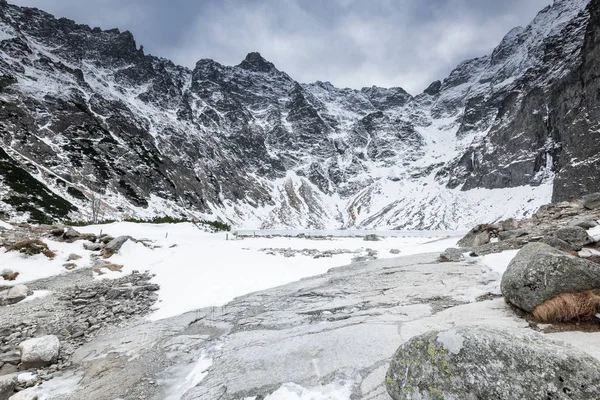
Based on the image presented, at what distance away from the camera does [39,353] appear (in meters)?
5.99

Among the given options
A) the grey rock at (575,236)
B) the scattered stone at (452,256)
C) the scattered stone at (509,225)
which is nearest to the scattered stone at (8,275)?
the scattered stone at (452,256)

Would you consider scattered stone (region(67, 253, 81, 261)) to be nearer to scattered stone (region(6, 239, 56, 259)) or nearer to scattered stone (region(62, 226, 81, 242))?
scattered stone (region(6, 239, 56, 259))

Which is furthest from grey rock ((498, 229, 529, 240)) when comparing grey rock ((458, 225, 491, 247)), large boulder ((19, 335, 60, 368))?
large boulder ((19, 335, 60, 368))

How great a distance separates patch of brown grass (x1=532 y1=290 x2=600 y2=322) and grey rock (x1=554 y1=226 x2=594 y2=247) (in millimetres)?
6074

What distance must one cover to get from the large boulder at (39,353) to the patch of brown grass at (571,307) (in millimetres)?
9511

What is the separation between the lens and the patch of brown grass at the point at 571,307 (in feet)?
14.3

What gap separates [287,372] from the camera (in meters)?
4.56

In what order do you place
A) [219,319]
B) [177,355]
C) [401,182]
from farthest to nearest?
[401,182], [219,319], [177,355]

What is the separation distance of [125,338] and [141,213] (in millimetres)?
88733

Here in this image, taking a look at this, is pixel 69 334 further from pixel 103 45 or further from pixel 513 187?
pixel 103 45

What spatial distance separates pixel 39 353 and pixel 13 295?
5.73 m

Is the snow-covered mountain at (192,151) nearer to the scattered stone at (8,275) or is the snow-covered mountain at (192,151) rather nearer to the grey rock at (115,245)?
the grey rock at (115,245)

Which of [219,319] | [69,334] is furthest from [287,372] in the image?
[69,334]

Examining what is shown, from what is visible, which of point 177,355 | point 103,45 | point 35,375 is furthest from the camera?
point 103,45
